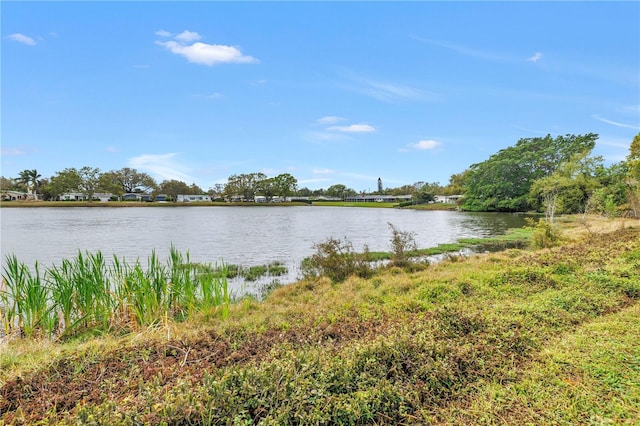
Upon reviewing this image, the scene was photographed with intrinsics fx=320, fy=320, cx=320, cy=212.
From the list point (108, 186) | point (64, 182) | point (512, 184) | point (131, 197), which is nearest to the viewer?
point (512, 184)

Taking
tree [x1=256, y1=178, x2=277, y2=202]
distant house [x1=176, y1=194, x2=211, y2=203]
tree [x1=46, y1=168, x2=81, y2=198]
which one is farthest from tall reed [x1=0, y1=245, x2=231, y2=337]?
distant house [x1=176, y1=194, x2=211, y2=203]

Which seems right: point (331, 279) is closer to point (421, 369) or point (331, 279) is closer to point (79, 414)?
point (421, 369)

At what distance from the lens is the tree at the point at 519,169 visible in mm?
43688

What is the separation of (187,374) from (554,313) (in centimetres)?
435

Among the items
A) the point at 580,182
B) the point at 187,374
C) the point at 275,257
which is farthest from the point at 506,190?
the point at 187,374

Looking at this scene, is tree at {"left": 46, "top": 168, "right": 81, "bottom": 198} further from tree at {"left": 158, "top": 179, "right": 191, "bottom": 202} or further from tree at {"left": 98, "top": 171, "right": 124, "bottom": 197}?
tree at {"left": 158, "top": 179, "right": 191, "bottom": 202}

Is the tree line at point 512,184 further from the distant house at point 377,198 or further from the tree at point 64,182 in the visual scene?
the distant house at point 377,198

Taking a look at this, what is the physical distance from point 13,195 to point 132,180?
2464cm

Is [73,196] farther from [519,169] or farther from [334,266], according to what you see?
[519,169]

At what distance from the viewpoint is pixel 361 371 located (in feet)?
8.71

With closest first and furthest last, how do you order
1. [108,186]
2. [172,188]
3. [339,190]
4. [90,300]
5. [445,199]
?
[90,300] < [108,186] < [445,199] < [172,188] < [339,190]

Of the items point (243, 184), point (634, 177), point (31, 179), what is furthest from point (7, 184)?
point (634, 177)

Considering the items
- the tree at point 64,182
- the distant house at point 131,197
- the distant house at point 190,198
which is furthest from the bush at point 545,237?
the distant house at point 131,197

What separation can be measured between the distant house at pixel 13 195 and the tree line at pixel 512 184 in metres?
1.76
